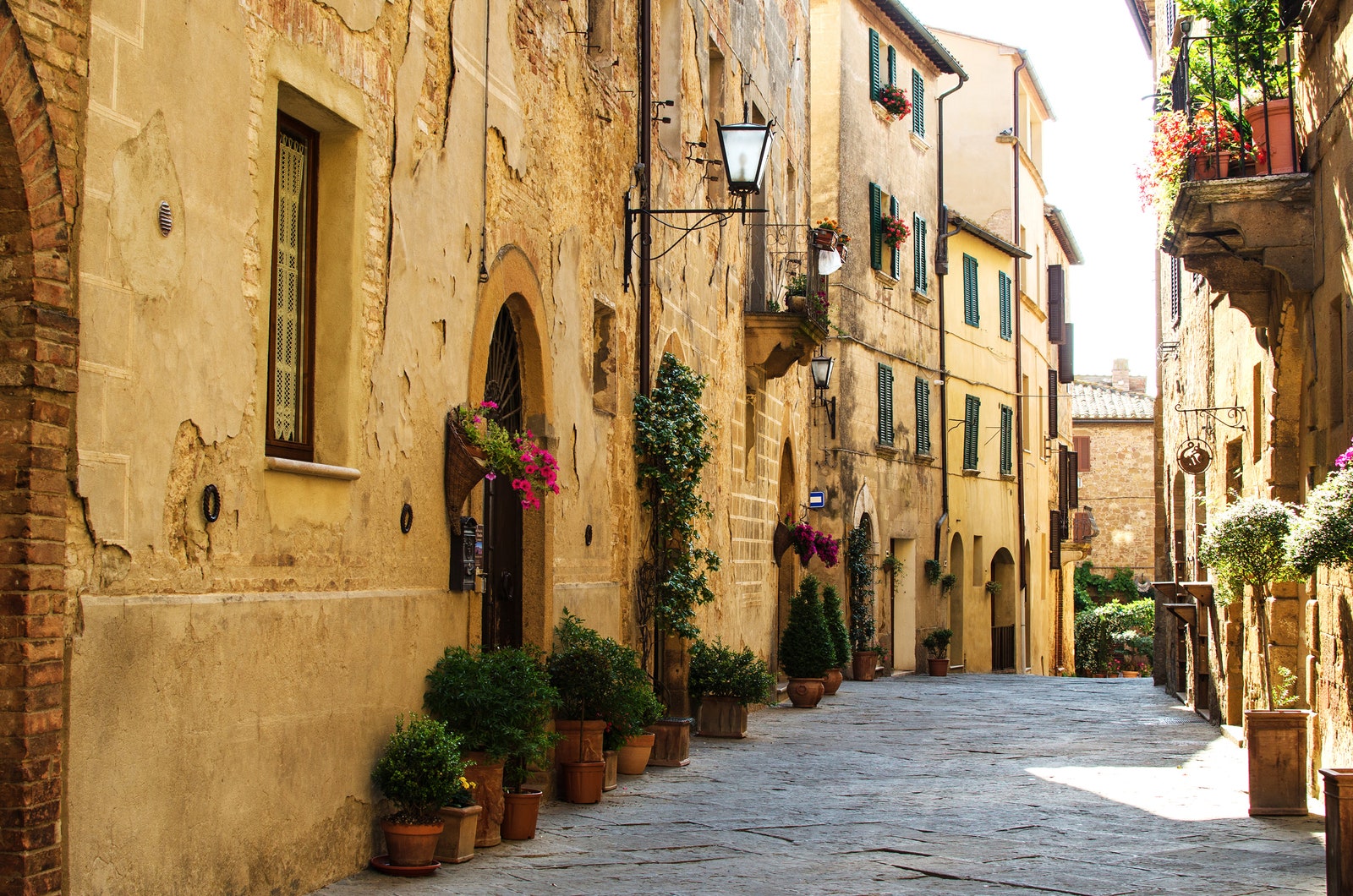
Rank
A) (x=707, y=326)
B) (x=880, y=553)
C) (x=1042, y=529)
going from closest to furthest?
(x=707, y=326), (x=880, y=553), (x=1042, y=529)

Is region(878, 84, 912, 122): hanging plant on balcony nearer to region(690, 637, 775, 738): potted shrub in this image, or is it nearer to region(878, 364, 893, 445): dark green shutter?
region(878, 364, 893, 445): dark green shutter

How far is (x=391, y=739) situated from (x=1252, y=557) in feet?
16.7

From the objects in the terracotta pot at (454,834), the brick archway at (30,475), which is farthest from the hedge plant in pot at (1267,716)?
the brick archway at (30,475)

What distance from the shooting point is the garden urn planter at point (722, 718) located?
12.9 meters

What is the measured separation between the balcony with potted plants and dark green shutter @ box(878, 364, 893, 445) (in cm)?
1170

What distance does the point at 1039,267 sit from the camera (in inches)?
1350

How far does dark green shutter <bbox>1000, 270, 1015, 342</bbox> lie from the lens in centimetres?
2939

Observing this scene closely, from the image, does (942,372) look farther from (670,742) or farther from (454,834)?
(454,834)

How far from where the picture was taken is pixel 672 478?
1187 cm

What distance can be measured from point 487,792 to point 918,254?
62.2 ft

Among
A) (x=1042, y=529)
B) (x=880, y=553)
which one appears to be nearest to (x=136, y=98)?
(x=880, y=553)

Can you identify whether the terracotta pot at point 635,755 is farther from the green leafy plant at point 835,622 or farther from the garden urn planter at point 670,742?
the green leafy plant at point 835,622

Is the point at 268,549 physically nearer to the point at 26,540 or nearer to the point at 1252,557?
the point at 26,540

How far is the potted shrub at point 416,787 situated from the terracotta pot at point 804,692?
965cm
